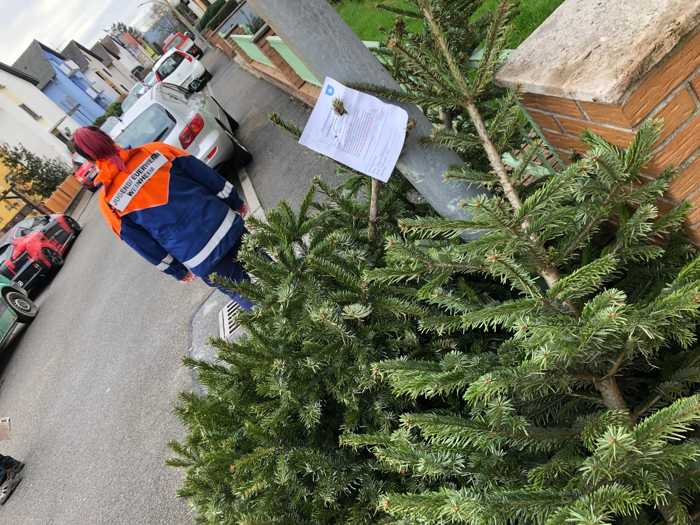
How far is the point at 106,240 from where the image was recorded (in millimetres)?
12875

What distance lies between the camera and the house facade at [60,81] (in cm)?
4062

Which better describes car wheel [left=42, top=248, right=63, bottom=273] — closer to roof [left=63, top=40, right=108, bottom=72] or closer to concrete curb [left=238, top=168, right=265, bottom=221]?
concrete curb [left=238, top=168, right=265, bottom=221]

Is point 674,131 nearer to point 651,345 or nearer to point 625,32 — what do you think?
point 625,32

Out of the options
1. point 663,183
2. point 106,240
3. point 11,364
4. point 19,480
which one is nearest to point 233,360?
point 663,183

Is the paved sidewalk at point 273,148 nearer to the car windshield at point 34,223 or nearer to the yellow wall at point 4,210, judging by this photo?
the car windshield at point 34,223

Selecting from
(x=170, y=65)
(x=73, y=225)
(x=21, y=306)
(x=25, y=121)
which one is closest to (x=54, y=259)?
(x=73, y=225)

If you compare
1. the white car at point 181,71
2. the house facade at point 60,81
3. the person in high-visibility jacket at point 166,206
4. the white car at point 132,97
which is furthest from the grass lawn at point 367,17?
the house facade at point 60,81

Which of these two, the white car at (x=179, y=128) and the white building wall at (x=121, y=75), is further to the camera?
the white building wall at (x=121, y=75)

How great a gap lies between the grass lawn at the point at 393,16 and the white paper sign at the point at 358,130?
0.53 metres

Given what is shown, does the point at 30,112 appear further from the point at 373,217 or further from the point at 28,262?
the point at 373,217

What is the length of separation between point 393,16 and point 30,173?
86.8 feet

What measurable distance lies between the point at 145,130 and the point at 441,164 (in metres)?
7.60

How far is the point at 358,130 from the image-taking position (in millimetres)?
1736

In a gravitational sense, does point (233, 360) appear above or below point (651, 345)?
above
